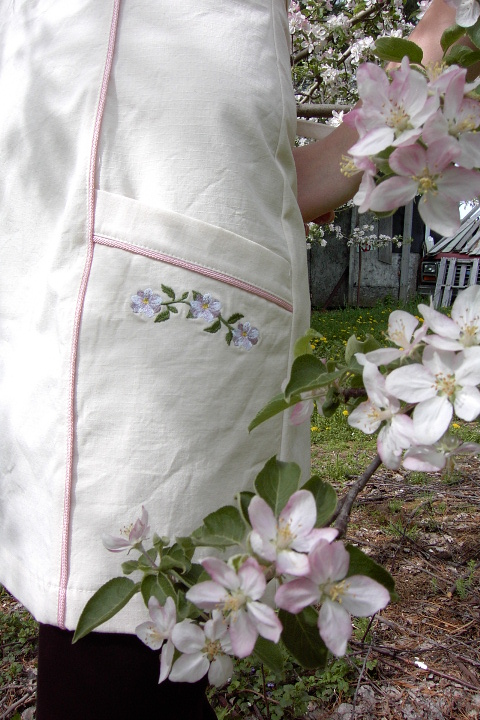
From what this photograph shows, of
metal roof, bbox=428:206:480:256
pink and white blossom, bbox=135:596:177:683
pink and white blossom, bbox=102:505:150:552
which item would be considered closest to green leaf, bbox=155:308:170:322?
pink and white blossom, bbox=102:505:150:552

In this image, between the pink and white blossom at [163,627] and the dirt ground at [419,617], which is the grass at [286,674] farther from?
the pink and white blossom at [163,627]

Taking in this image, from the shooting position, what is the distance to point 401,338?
→ 582mm

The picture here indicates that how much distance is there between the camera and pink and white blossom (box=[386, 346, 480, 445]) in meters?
0.47

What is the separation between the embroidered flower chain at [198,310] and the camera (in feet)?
2.74

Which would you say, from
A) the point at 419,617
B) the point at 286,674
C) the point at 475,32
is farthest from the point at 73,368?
the point at 419,617

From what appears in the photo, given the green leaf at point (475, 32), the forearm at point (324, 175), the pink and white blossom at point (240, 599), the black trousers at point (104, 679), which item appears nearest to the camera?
the pink and white blossom at point (240, 599)

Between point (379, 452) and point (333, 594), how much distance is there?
0.12 m

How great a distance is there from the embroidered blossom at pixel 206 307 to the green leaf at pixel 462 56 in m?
0.40

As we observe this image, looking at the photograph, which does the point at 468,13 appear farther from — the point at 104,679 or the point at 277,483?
the point at 104,679

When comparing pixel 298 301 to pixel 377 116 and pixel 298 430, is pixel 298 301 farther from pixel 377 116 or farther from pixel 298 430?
pixel 377 116

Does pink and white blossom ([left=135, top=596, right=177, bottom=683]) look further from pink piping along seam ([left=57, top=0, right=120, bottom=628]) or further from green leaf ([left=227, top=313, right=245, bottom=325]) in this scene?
green leaf ([left=227, top=313, right=245, bottom=325])

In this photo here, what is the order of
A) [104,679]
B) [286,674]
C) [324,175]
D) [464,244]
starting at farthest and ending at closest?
[464,244], [286,674], [324,175], [104,679]

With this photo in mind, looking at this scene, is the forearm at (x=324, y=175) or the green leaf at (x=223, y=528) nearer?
the green leaf at (x=223, y=528)

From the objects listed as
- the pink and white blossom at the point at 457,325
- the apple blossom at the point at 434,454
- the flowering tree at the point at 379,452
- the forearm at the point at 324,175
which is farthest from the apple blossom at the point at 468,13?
the forearm at the point at 324,175
